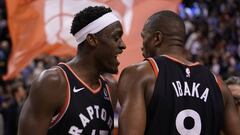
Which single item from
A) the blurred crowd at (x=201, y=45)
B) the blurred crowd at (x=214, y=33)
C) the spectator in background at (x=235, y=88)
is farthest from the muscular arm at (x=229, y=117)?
the blurred crowd at (x=214, y=33)

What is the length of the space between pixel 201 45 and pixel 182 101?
40.0 ft

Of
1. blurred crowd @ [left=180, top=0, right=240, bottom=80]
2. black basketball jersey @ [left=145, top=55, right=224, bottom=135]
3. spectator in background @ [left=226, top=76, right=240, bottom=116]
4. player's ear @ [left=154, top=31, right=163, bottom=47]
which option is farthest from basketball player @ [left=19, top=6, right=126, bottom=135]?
blurred crowd @ [left=180, top=0, right=240, bottom=80]

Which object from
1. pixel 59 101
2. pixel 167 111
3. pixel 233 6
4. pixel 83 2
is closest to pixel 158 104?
pixel 167 111

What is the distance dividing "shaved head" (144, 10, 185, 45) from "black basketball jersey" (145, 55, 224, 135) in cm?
16

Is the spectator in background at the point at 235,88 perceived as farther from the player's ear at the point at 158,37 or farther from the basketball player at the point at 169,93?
the player's ear at the point at 158,37

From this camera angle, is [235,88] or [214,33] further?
[214,33]

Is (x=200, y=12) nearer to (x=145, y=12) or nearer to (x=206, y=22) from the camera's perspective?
(x=206, y=22)

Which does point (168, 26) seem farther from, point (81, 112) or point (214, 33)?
point (214, 33)

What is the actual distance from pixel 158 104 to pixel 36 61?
8.91 metres

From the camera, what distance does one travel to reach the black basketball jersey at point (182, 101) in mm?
3723

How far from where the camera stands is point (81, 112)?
3844mm

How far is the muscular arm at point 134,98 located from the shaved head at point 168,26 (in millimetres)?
290

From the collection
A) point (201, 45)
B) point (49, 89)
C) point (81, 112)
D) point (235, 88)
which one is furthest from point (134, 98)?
point (201, 45)

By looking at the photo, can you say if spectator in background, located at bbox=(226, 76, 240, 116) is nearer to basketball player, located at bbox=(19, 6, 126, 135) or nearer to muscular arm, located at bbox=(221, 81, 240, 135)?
muscular arm, located at bbox=(221, 81, 240, 135)
